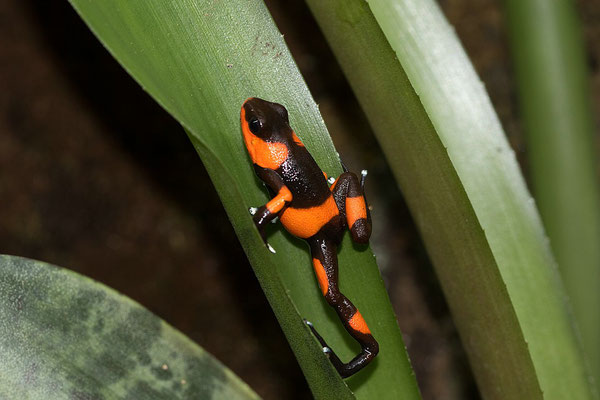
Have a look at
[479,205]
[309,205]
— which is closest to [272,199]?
[309,205]

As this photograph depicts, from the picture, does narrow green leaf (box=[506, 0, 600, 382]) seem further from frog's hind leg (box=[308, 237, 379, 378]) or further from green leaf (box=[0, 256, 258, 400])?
green leaf (box=[0, 256, 258, 400])

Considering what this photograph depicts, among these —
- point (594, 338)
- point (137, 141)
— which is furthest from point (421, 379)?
point (137, 141)

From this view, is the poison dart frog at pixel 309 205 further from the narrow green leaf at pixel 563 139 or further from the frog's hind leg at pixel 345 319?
the narrow green leaf at pixel 563 139

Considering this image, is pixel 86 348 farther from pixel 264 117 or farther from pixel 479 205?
pixel 479 205

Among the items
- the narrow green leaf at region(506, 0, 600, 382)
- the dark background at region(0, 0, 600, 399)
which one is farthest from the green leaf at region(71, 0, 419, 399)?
the dark background at region(0, 0, 600, 399)

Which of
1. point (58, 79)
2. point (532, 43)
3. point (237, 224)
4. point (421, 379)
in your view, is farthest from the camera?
point (421, 379)

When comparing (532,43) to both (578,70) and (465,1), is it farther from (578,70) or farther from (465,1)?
(465,1)

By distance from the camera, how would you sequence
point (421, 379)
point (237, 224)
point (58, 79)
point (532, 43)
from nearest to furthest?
point (237, 224) < point (532, 43) < point (58, 79) < point (421, 379)
